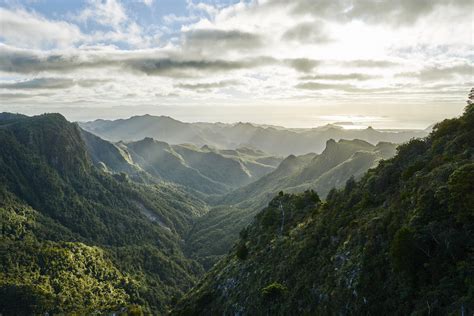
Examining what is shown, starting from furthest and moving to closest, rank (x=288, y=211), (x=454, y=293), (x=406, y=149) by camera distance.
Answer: (x=288, y=211) → (x=406, y=149) → (x=454, y=293)

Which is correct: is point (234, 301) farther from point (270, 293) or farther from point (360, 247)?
point (360, 247)

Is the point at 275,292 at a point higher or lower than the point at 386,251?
lower

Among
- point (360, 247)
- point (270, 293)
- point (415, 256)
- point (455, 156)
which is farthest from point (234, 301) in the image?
point (455, 156)

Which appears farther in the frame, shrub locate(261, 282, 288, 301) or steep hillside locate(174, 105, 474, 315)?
shrub locate(261, 282, 288, 301)

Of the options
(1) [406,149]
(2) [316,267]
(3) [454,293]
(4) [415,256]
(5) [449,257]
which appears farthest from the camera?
(1) [406,149]

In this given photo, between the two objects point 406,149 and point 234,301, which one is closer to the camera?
point 406,149

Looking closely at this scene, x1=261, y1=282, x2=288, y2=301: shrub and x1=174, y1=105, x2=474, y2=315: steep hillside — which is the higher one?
x1=174, y1=105, x2=474, y2=315: steep hillside

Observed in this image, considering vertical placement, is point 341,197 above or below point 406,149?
below

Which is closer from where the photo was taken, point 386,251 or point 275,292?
point 386,251
